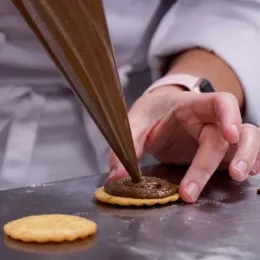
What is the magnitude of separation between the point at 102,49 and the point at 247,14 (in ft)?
1.86

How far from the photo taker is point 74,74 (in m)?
0.65

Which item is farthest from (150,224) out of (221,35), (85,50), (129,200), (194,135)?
(221,35)

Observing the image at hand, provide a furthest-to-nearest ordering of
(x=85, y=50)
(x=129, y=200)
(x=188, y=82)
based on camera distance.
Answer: (x=188, y=82) < (x=129, y=200) < (x=85, y=50)

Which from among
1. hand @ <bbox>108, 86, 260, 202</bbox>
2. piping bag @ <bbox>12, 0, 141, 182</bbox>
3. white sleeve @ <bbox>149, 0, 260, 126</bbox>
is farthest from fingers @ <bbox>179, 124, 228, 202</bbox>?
white sleeve @ <bbox>149, 0, 260, 126</bbox>

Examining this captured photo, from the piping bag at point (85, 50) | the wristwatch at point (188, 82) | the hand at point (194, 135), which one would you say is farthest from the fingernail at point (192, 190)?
the wristwatch at point (188, 82)

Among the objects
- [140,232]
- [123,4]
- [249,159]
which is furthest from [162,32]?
[140,232]

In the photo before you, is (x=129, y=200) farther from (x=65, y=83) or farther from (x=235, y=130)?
(x=65, y=83)

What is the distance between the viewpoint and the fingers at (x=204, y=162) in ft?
2.66

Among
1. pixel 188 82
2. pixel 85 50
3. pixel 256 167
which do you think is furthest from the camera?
pixel 188 82

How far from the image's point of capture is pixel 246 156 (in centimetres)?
88

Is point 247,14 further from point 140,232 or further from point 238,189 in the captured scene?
point 140,232

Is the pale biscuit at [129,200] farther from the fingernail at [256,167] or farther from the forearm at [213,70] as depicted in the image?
the forearm at [213,70]

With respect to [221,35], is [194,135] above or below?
below

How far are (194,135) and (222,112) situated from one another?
11 cm
